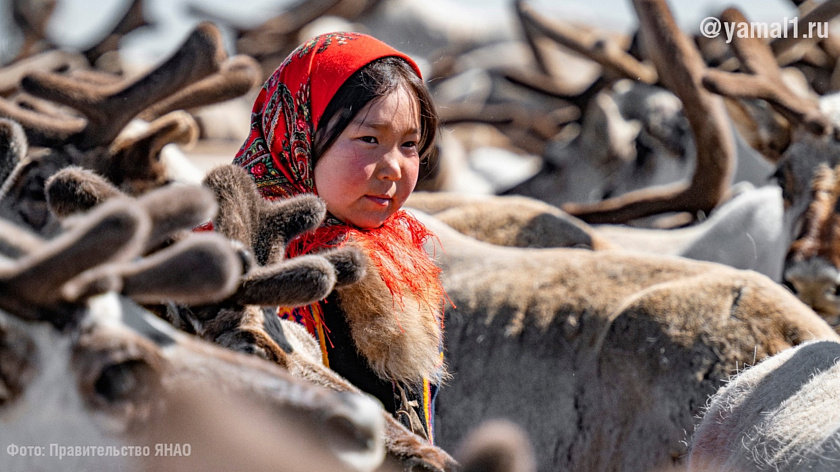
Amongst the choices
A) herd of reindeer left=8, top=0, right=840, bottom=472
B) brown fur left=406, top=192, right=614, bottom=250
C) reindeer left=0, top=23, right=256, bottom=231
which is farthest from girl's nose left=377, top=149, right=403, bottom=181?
brown fur left=406, top=192, right=614, bottom=250

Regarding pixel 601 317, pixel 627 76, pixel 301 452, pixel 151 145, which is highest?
pixel 301 452

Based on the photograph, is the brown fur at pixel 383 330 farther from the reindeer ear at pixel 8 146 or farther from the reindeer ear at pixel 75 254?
the reindeer ear at pixel 75 254

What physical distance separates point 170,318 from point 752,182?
18.7 feet

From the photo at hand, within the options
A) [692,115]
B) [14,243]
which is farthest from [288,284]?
[692,115]

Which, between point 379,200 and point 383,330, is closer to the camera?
point 383,330

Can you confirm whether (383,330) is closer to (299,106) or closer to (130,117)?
(299,106)

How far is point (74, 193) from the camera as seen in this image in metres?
1.35

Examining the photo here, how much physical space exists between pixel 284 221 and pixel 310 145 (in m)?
0.50

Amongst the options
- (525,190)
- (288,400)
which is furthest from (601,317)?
(525,190)

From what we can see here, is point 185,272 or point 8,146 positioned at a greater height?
point 185,272

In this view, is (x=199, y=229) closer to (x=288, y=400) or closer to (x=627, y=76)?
(x=288, y=400)

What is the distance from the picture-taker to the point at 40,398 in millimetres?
1026

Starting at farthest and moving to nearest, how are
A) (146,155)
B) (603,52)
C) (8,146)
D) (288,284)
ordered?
(603,52) → (146,155) → (8,146) → (288,284)

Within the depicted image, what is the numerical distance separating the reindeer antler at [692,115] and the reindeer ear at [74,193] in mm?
4788
